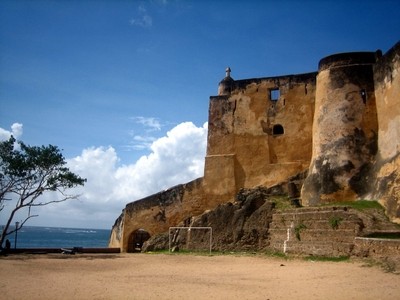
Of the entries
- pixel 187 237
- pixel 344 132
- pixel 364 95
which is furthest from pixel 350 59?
pixel 187 237

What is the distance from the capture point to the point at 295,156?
2312 centimetres

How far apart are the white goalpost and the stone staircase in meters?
3.57

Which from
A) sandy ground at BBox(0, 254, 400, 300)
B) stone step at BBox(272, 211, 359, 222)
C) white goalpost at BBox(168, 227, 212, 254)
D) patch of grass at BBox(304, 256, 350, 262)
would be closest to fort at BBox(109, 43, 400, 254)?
stone step at BBox(272, 211, 359, 222)

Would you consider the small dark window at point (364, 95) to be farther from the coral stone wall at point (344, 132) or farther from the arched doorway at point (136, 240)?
the arched doorway at point (136, 240)

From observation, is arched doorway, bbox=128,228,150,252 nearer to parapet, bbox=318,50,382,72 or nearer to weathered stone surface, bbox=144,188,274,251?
weathered stone surface, bbox=144,188,274,251

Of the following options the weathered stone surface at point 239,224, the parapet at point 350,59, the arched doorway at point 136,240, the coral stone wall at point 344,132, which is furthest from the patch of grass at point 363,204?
the arched doorway at point 136,240

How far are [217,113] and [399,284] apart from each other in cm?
1779

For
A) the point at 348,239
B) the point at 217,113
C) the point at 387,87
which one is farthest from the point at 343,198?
the point at 217,113

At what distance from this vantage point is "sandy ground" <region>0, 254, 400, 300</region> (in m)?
8.62

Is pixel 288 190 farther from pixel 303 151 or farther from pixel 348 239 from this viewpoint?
pixel 348 239

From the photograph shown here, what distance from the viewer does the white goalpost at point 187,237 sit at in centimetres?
1996

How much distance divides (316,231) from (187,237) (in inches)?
301

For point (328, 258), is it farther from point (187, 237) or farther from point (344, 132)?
point (187, 237)

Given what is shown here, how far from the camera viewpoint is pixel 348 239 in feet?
46.3
